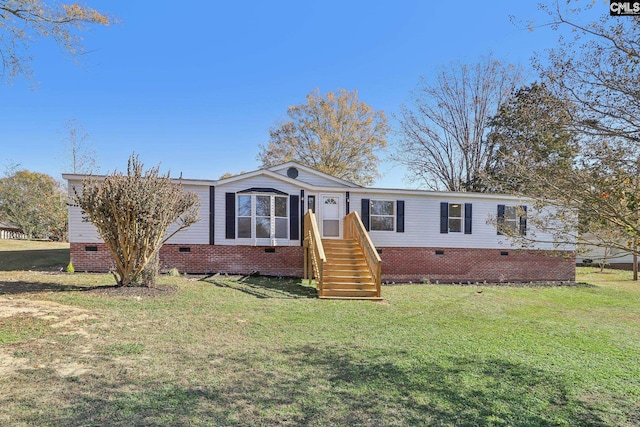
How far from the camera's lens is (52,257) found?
609 inches

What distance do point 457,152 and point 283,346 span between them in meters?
23.5

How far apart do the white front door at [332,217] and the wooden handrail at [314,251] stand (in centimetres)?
129

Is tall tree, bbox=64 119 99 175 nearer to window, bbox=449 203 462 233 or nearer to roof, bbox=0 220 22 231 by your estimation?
roof, bbox=0 220 22 231

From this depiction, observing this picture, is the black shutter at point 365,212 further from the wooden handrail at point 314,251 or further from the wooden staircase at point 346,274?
→ the wooden handrail at point 314,251

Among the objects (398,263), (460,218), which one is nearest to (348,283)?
(398,263)

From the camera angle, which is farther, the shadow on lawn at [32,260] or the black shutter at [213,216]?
the black shutter at [213,216]

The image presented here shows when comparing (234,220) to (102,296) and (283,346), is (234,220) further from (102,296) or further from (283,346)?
(283,346)

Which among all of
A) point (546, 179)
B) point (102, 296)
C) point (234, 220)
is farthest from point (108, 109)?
point (546, 179)

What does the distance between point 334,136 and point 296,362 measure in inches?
979

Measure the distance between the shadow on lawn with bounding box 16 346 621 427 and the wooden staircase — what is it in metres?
4.65

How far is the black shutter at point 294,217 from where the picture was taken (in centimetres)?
1346

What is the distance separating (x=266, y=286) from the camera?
1073cm

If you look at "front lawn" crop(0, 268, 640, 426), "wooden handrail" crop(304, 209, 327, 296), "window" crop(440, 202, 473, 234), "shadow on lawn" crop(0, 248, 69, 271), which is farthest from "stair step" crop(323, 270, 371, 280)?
"shadow on lawn" crop(0, 248, 69, 271)

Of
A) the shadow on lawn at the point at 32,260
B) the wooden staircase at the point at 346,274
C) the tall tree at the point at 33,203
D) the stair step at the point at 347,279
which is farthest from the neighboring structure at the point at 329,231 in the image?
the tall tree at the point at 33,203
